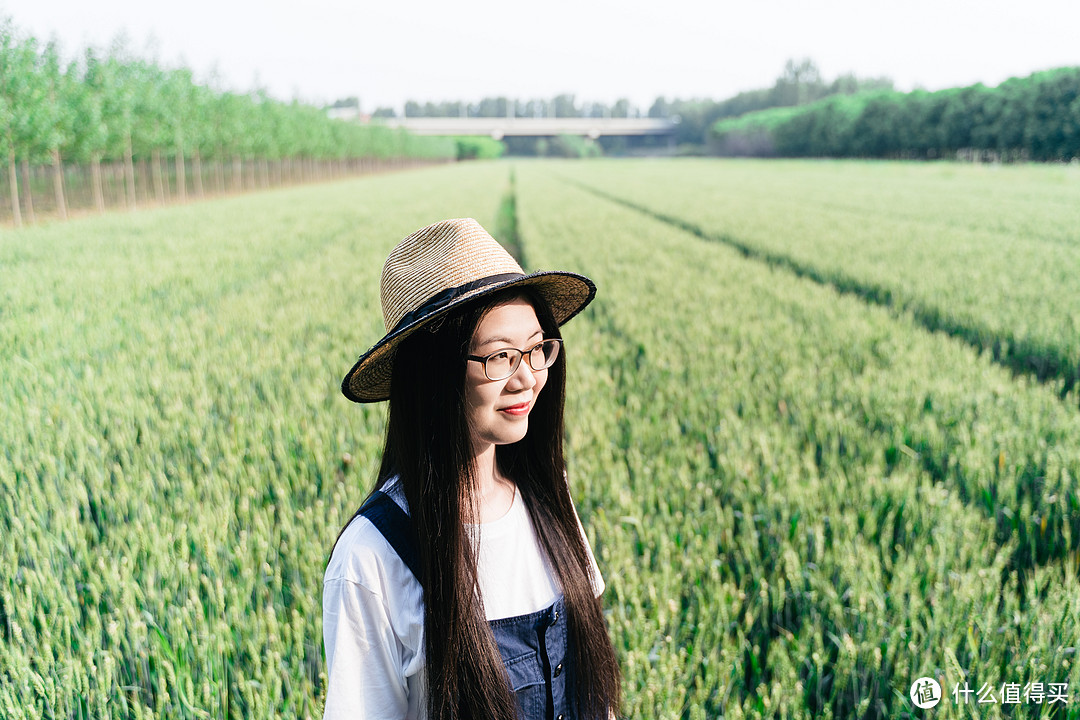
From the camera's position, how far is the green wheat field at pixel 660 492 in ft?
6.33

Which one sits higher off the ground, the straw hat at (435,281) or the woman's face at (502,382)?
the straw hat at (435,281)

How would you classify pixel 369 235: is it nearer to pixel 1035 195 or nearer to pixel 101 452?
pixel 101 452

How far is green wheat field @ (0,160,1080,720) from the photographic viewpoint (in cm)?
193

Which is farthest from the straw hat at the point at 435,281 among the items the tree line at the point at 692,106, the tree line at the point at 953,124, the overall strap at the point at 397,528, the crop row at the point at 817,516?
the tree line at the point at 692,106

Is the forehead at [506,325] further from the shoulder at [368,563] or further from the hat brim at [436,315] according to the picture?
the shoulder at [368,563]

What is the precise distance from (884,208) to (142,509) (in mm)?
19539

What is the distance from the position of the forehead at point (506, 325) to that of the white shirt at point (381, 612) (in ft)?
1.05

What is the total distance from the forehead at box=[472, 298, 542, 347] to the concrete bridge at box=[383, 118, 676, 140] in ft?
528

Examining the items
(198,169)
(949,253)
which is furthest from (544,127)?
(949,253)

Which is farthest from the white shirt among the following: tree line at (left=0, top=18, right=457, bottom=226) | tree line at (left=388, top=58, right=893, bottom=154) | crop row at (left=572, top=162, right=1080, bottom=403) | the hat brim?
tree line at (left=388, top=58, right=893, bottom=154)

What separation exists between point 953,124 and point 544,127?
112587mm

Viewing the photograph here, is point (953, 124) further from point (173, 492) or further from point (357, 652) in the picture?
point (357, 652)

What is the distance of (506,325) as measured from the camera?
1188 mm

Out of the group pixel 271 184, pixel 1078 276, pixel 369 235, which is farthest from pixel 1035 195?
pixel 271 184
